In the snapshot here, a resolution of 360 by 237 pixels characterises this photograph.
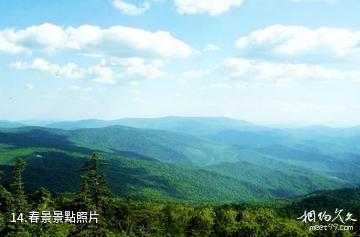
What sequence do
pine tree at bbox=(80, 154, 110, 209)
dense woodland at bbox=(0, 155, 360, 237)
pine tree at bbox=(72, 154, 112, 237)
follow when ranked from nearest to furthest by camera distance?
pine tree at bbox=(80, 154, 110, 209)
pine tree at bbox=(72, 154, 112, 237)
dense woodland at bbox=(0, 155, 360, 237)

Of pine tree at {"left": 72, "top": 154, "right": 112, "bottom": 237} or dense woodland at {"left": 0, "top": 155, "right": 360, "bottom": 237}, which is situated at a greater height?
pine tree at {"left": 72, "top": 154, "right": 112, "bottom": 237}

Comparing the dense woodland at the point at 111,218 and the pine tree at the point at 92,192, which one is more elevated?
the pine tree at the point at 92,192

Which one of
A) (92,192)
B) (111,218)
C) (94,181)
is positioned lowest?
(111,218)

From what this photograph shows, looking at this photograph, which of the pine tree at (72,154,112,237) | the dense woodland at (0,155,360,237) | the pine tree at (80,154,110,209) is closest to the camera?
the pine tree at (80,154,110,209)

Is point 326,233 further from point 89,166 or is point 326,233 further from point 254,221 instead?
point 89,166

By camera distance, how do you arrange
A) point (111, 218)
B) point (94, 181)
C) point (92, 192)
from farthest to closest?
point (111, 218)
point (92, 192)
point (94, 181)

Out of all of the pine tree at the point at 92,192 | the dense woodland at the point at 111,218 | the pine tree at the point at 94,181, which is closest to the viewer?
the pine tree at the point at 94,181

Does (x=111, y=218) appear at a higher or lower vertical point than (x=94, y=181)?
lower

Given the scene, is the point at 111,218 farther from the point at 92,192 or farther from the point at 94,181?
the point at 94,181

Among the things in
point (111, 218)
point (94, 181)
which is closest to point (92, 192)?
point (94, 181)

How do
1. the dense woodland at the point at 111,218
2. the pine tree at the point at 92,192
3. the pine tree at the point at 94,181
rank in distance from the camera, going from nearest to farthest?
the pine tree at the point at 94,181 < the pine tree at the point at 92,192 < the dense woodland at the point at 111,218

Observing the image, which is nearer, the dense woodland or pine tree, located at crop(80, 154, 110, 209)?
pine tree, located at crop(80, 154, 110, 209)

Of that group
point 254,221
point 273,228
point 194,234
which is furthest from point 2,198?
point 254,221

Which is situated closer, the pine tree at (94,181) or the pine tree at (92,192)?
the pine tree at (94,181)
